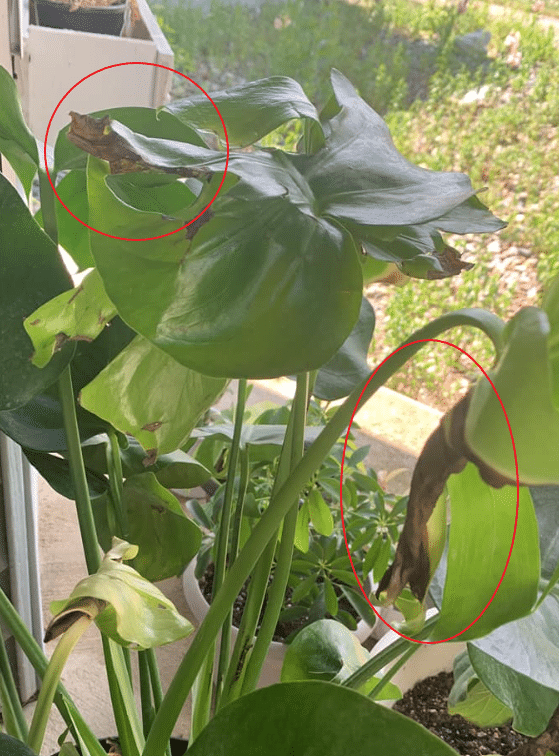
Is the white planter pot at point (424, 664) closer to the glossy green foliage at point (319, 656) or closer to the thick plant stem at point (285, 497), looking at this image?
the glossy green foliage at point (319, 656)

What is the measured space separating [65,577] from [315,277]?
712mm

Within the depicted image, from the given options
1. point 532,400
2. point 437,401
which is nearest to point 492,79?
point 437,401

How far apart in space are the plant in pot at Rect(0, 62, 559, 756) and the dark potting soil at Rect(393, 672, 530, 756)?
10.6 inches

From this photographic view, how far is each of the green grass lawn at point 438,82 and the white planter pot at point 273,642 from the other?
933mm

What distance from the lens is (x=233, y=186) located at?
0.29 m

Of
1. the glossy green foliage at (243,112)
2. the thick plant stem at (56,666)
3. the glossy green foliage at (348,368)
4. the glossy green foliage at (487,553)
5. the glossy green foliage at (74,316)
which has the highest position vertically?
the glossy green foliage at (243,112)

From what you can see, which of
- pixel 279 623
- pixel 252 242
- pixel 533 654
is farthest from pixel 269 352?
pixel 279 623

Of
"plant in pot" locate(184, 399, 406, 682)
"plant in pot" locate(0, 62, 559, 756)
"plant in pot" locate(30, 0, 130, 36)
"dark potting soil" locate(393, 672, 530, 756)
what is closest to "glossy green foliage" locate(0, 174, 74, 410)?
"plant in pot" locate(0, 62, 559, 756)

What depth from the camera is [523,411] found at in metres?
0.20

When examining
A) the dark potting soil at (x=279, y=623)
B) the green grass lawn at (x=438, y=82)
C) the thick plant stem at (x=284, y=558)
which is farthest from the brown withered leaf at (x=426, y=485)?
the green grass lawn at (x=438, y=82)

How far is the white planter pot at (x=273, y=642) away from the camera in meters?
0.73

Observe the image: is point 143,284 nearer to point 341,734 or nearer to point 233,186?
point 233,186

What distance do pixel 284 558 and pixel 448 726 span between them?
35cm

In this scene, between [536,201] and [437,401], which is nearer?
[437,401]
